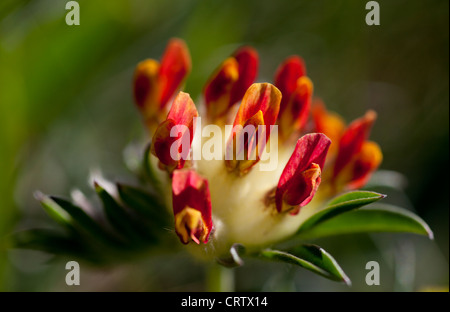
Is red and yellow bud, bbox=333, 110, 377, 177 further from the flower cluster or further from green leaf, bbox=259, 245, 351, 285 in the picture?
green leaf, bbox=259, 245, 351, 285

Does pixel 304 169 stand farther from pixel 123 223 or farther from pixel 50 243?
pixel 50 243

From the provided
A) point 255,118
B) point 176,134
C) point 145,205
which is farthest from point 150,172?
point 255,118

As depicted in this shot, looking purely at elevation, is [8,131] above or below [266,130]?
above

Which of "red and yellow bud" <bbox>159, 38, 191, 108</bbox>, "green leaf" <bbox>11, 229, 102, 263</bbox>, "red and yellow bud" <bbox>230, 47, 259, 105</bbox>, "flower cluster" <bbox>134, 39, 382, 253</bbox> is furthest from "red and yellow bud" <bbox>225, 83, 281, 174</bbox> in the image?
"green leaf" <bbox>11, 229, 102, 263</bbox>
